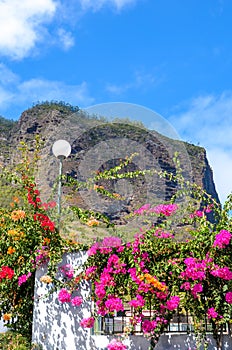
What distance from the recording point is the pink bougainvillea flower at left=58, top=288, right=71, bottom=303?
5.09 m

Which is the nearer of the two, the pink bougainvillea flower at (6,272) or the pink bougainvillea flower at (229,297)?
the pink bougainvillea flower at (229,297)

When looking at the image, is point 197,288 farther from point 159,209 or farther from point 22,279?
point 22,279

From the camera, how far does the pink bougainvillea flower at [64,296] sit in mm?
5086

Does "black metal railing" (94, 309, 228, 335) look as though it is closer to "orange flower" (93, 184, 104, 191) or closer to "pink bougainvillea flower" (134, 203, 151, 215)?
"pink bougainvillea flower" (134, 203, 151, 215)

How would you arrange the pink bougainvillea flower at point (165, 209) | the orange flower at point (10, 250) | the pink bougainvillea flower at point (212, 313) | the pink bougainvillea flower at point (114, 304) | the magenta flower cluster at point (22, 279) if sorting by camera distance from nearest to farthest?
1. the pink bougainvillea flower at point (165, 209)
2. the pink bougainvillea flower at point (212, 313)
3. the pink bougainvillea flower at point (114, 304)
4. the magenta flower cluster at point (22, 279)
5. the orange flower at point (10, 250)

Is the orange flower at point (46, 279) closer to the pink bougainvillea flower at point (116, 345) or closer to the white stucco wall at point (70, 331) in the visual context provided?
the white stucco wall at point (70, 331)

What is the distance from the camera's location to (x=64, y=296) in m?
5.09

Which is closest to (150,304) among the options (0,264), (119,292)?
(119,292)

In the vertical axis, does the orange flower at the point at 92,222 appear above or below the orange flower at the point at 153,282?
above

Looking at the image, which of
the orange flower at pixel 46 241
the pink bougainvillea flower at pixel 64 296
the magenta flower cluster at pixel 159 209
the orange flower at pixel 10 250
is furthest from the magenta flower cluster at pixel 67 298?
the magenta flower cluster at pixel 159 209

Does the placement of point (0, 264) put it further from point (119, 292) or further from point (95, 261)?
point (119, 292)

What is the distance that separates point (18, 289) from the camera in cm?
565

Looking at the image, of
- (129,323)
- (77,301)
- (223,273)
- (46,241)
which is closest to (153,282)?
(129,323)

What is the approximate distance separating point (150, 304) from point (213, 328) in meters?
0.78
